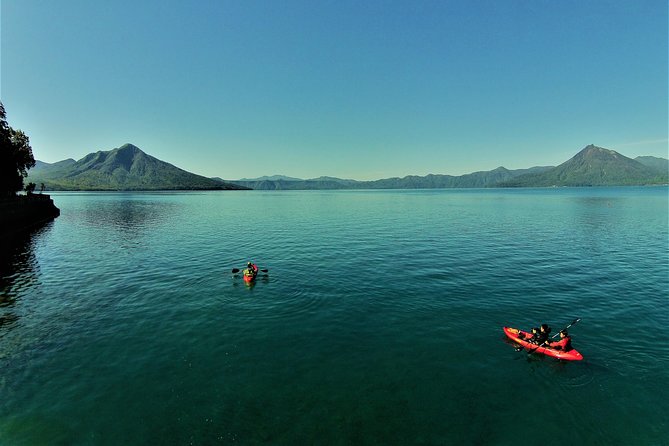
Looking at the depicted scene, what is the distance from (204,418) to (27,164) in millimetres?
98642

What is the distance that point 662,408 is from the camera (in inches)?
624

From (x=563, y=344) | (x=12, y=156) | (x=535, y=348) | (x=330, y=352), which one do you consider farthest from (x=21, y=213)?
(x=563, y=344)

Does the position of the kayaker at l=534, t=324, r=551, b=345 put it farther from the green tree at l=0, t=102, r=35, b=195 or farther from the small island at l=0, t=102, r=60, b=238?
the green tree at l=0, t=102, r=35, b=195

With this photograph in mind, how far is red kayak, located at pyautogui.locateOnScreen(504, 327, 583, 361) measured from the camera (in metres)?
19.6

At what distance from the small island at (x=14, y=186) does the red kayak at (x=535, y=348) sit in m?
87.0

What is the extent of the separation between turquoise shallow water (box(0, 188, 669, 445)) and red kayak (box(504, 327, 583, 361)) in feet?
1.77

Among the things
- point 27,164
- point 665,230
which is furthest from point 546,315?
point 27,164

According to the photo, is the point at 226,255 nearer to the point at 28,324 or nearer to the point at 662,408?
the point at 28,324

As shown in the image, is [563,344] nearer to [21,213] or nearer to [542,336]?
[542,336]

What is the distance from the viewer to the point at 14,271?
1521 inches

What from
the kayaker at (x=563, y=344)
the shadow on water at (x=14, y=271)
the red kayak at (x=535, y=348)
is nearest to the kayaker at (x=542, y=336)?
the red kayak at (x=535, y=348)

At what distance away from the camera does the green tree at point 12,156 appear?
66.2 metres

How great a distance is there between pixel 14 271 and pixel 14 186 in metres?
61.2

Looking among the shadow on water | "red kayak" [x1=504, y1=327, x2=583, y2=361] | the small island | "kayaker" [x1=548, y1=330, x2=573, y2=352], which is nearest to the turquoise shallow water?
the shadow on water
